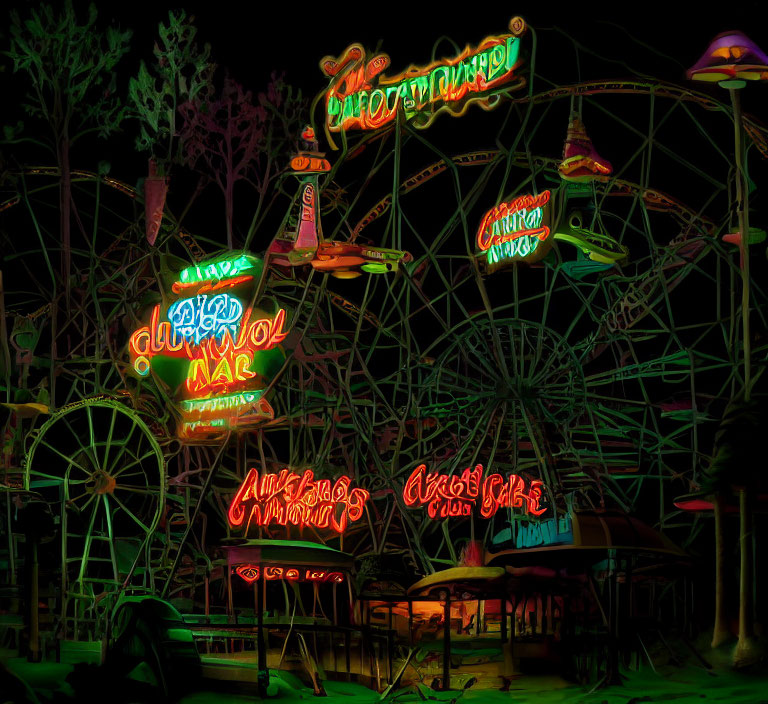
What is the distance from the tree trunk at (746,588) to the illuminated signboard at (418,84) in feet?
35.6

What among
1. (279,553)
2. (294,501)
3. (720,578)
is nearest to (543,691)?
(720,578)

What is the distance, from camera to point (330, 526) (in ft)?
91.1

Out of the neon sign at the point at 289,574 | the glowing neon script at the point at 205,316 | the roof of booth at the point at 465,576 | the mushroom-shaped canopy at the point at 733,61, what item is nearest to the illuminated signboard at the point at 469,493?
the neon sign at the point at 289,574

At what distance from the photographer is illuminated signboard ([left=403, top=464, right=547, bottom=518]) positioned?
2609cm

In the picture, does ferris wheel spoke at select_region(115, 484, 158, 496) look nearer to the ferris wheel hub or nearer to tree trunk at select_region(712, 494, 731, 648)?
the ferris wheel hub

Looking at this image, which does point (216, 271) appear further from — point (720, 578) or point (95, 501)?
point (720, 578)

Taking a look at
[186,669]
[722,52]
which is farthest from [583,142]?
[186,669]

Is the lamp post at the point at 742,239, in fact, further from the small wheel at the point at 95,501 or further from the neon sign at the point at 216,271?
the neon sign at the point at 216,271

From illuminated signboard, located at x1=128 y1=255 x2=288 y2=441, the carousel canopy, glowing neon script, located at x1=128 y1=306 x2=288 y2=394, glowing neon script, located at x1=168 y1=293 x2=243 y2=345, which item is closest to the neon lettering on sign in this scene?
illuminated signboard, located at x1=128 y1=255 x2=288 y2=441

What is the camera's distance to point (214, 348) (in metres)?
29.2

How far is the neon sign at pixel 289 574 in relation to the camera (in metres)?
25.1

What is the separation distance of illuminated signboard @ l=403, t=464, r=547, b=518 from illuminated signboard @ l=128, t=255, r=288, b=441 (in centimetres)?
340

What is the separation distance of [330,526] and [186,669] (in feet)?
20.4

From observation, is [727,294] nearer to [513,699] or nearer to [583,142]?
[583,142]
